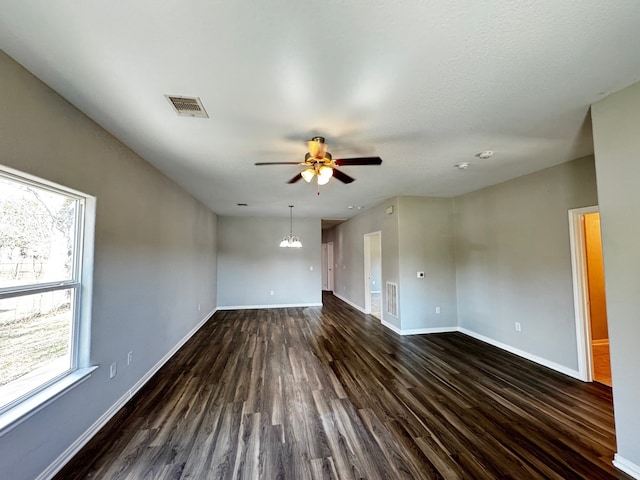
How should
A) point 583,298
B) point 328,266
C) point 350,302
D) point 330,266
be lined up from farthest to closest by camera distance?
point 328,266 < point 330,266 < point 350,302 < point 583,298

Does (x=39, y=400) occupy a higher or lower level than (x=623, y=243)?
lower

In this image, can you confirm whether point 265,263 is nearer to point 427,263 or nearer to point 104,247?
point 427,263

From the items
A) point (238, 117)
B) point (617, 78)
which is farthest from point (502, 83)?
point (238, 117)

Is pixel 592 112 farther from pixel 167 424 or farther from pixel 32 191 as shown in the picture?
pixel 167 424

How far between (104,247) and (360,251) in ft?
18.5

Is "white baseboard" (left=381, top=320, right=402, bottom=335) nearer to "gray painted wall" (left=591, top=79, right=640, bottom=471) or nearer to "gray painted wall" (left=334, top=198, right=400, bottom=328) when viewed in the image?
"gray painted wall" (left=334, top=198, right=400, bottom=328)

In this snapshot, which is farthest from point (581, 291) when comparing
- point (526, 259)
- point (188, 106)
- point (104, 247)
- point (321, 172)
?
point (104, 247)

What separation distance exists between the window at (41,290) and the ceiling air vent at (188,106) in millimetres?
1016

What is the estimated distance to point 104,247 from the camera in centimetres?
236

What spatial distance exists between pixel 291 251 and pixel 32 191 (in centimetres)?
605

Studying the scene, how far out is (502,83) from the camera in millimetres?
1784

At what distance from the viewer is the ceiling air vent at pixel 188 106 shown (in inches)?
75.4

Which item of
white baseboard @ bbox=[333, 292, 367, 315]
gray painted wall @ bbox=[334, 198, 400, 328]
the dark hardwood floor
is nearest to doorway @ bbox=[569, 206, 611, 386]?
the dark hardwood floor

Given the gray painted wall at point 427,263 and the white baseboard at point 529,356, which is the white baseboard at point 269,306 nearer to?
the gray painted wall at point 427,263
